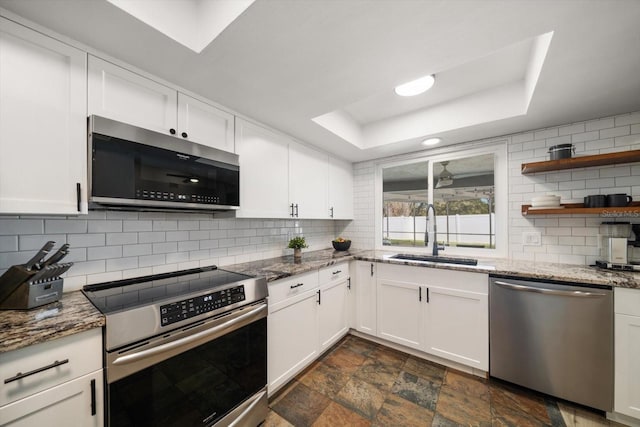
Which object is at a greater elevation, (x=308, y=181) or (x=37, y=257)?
(x=308, y=181)

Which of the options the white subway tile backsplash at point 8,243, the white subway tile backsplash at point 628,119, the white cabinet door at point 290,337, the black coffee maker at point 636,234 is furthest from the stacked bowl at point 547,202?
the white subway tile backsplash at point 8,243

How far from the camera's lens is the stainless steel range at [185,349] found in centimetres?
104

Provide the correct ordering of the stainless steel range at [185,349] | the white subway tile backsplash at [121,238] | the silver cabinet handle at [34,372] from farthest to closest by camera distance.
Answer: the white subway tile backsplash at [121,238] → the stainless steel range at [185,349] → the silver cabinet handle at [34,372]

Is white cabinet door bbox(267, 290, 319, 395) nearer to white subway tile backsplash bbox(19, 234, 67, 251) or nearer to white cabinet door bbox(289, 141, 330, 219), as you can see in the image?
white cabinet door bbox(289, 141, 330, 219)

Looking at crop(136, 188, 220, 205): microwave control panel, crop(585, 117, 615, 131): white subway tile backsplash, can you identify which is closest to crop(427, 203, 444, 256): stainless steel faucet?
crop(585, 117, 615, 131): white subway tile backsplash

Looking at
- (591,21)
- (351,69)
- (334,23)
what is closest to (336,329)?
(351,69)

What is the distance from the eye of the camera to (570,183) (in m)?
2.20

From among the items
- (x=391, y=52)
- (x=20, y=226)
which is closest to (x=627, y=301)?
(x=391, y=52)

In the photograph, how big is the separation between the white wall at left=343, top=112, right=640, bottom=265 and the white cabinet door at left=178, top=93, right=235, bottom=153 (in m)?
2.70

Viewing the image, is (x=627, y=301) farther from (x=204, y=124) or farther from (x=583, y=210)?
(x=204, y=124)

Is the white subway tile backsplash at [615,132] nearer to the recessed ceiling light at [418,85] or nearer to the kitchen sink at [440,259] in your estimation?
the kitchen sink at [440,259]

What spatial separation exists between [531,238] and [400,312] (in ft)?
4.72

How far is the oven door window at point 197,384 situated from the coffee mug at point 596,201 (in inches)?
107

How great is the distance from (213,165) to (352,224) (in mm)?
2265
